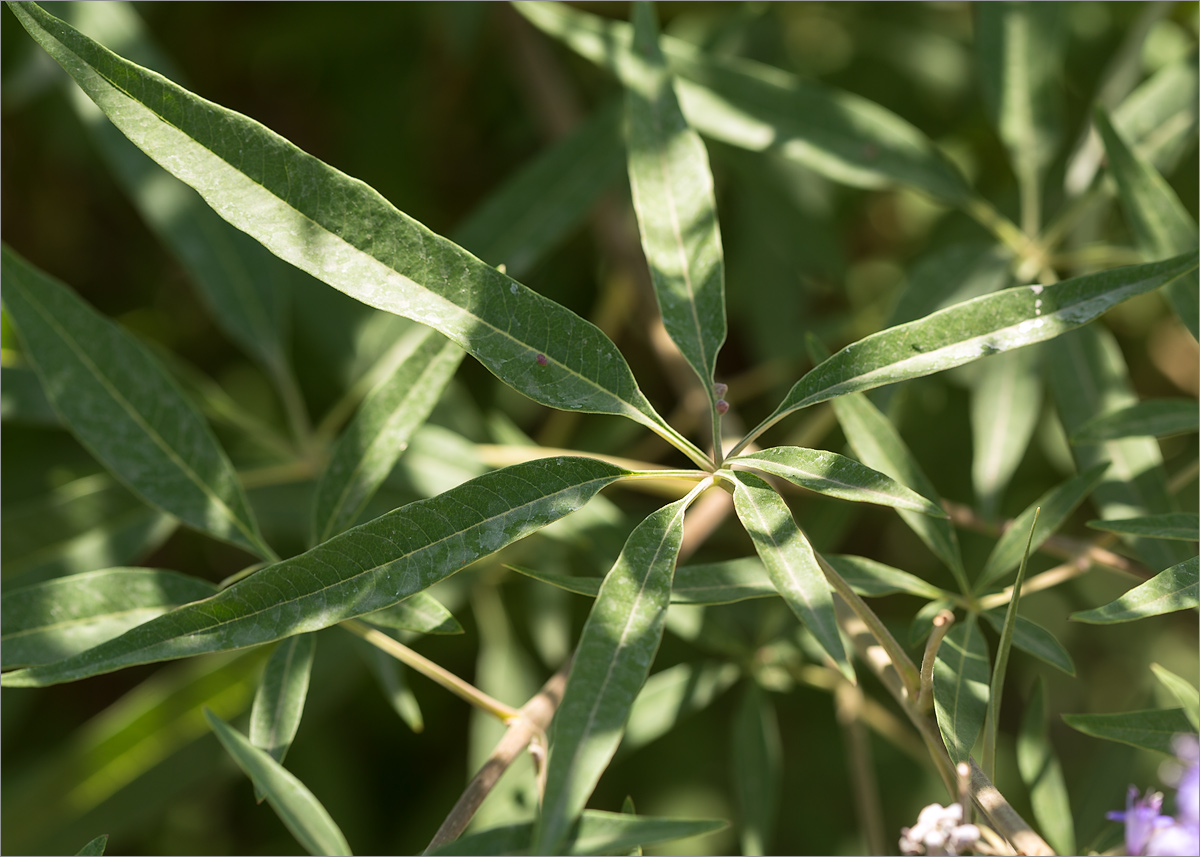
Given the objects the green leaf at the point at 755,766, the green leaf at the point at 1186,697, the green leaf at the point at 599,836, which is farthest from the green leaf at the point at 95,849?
the green leaf at the point at 1186,697

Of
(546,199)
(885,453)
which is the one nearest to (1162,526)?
(885,453)

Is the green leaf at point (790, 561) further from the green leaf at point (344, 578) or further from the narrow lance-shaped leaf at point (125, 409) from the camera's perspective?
the narrow lance-shaped leaf at point (125, 409)

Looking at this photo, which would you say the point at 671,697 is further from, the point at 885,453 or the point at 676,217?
the point at 676,217

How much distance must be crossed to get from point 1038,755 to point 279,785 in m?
0.66

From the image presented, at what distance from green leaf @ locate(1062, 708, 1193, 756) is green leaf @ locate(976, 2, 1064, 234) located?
2.18 ft

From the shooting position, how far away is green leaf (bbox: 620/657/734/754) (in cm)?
104

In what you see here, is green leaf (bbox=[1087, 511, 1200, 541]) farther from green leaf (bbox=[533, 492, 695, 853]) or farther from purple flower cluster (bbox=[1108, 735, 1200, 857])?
green leaf (bbox=[533, 492, 695, 853])

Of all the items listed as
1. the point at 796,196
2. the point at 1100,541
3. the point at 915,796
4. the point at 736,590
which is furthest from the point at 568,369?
the point at 915,796

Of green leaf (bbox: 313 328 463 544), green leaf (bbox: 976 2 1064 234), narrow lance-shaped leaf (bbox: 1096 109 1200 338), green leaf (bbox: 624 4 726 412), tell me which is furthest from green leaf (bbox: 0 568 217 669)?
green leaf (bbox: 976 2 1064 234)

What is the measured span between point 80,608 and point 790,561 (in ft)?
1.97

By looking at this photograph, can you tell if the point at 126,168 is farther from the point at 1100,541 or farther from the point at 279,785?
the point at 1100,541

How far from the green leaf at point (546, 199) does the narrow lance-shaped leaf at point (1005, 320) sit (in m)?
0.62

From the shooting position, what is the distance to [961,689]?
2.05 ft

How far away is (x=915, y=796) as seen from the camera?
1590mm
